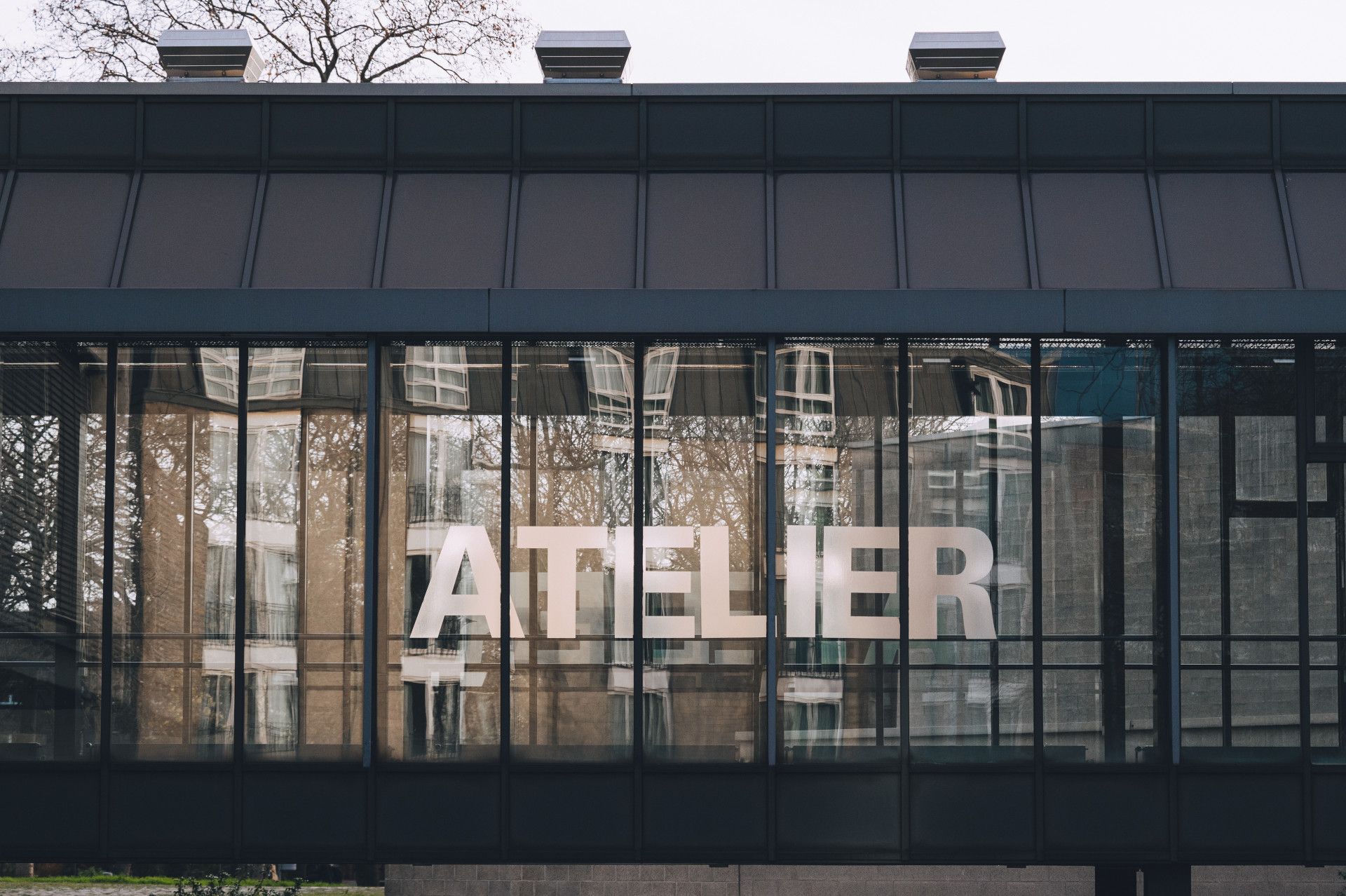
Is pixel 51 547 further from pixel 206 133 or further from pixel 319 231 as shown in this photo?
pixel 206 133

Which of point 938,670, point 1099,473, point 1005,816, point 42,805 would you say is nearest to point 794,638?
point 938,670

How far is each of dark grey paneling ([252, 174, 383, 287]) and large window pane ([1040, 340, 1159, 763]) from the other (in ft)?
19.6

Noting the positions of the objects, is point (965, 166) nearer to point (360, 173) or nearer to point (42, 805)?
point (360, 173)

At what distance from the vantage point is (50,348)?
1055cm

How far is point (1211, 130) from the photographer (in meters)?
11.0

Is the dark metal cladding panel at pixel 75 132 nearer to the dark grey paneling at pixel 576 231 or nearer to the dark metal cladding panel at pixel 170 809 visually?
the dark grey paneling at pixel 576 231

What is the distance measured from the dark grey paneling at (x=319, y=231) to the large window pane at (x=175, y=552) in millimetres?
907

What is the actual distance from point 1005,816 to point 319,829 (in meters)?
5.66

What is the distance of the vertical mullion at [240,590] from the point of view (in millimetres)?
10148

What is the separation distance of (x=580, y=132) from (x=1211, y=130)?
5.62 meters

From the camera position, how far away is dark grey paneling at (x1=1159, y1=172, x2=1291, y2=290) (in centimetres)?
1055

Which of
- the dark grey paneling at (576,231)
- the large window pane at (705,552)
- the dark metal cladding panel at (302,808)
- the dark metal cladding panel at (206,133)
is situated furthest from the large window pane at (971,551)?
the dark metal cladding panel at (206,133)

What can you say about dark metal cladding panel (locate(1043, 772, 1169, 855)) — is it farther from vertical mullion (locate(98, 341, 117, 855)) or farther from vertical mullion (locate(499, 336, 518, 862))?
vertical mullion (locate(98, 341, 117, 855))

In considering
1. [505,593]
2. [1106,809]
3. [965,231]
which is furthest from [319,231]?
[1106,809]
